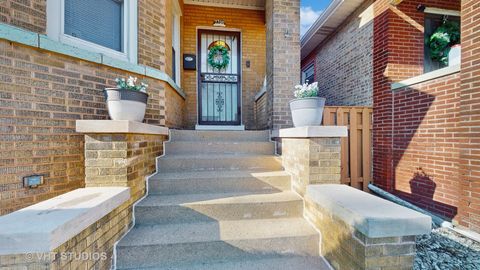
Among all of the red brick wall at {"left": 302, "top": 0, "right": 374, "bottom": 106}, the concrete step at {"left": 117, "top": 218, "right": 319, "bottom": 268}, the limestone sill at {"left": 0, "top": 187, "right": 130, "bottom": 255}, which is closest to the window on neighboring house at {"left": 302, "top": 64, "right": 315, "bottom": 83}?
the red brick wall at {"left": 302, "top": 0, "right": 374, "bottom": 106}

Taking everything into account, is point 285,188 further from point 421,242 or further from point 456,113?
point 456,113

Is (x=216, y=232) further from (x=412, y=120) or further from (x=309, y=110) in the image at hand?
(x=412, y=120)

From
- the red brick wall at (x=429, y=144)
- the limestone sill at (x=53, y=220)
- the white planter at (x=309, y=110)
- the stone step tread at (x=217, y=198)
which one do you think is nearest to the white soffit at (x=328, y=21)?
the red brick wall at (x=429, y=144)

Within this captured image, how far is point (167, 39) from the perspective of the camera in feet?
11.3

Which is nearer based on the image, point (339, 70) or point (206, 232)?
point (206, 232)

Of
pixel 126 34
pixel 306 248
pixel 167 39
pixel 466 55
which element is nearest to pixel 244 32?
pixel 167 39

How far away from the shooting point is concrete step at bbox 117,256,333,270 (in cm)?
171

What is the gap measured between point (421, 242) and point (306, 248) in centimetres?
152

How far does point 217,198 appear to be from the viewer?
7.36 feet

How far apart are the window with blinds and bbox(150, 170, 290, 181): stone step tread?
1825mm

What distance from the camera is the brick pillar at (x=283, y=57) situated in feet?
11.5

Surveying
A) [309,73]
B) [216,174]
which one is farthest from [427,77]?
[309,73]

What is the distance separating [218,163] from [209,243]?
1.15 m

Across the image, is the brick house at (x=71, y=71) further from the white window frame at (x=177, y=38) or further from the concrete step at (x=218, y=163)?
the concrete step at (x=218, y=163)
